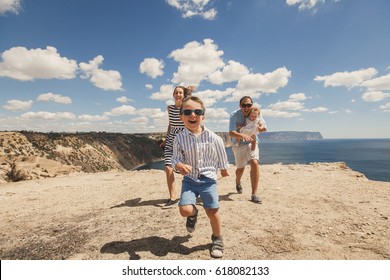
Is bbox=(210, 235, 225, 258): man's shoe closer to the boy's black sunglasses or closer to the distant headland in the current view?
the boy's black sunglasses

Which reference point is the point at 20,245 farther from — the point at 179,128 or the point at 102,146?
the point at 102,146

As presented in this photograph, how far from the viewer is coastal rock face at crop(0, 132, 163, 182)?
13906 millimetres

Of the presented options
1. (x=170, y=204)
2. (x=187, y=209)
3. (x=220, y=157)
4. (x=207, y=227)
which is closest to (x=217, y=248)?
(x=187, y=209)

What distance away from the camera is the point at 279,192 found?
6.45 meters

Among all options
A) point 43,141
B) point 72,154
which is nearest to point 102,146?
point 72,154

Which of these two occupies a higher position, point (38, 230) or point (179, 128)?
point (179, 128)

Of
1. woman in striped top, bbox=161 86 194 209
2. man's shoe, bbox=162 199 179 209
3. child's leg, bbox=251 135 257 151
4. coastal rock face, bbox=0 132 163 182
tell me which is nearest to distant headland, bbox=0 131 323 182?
coastal rock face, bbox=0 132 163 182

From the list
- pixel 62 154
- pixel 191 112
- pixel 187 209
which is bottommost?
pixel 62 154

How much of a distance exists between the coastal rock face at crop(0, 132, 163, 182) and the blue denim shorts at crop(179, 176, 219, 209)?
42.1ft

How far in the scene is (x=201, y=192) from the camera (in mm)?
3123

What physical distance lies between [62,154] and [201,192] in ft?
253

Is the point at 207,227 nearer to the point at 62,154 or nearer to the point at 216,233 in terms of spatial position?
the point at 216,233
